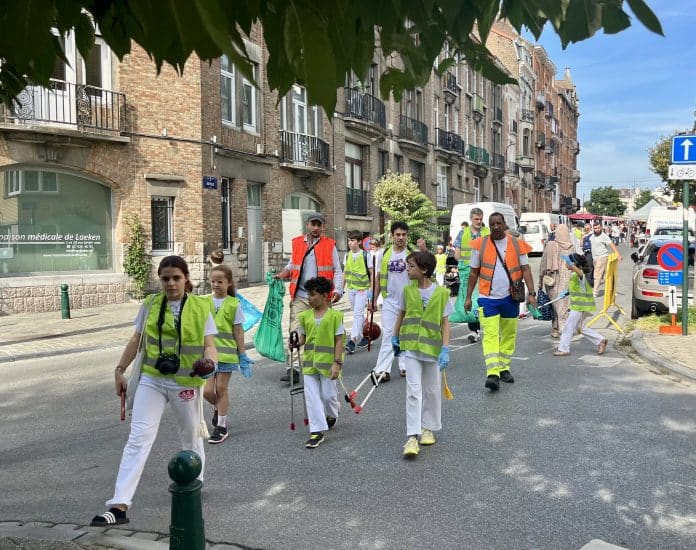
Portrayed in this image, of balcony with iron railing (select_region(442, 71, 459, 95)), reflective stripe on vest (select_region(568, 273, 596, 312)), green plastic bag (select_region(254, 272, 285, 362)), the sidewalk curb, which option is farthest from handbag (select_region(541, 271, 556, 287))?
balcony with iron railing (select_region(442, 71, 459, 95))

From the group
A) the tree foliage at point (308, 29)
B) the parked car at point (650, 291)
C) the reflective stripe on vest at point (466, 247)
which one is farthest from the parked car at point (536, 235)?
the tree foliage at point (308, 29)

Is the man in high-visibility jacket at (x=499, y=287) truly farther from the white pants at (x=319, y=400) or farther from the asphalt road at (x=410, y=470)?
the white pants at (x=319, y=400)

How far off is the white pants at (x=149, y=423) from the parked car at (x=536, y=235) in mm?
31752

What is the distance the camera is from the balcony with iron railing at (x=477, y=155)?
139 feet

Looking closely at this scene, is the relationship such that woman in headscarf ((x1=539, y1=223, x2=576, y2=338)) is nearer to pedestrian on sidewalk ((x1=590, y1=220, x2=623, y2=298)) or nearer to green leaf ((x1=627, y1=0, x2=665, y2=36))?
pedestrian on sidewalk ((x1=590, y1=220, x2=623, y2=298))

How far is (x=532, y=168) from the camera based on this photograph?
5884 centimetres

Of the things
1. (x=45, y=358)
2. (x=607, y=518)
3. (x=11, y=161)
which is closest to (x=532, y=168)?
(x=11, y=161)

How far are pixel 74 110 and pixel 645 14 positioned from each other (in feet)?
52.1

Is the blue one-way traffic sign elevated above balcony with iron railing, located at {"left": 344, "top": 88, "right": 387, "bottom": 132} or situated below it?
below

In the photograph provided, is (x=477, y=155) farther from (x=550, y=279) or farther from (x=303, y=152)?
(x=550, y=279)

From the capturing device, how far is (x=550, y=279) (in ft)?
35.7

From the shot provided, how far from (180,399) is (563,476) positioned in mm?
2667

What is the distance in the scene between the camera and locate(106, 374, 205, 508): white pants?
4.09m

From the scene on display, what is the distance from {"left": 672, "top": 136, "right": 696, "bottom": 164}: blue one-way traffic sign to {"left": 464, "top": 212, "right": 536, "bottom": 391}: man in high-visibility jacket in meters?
4.24
